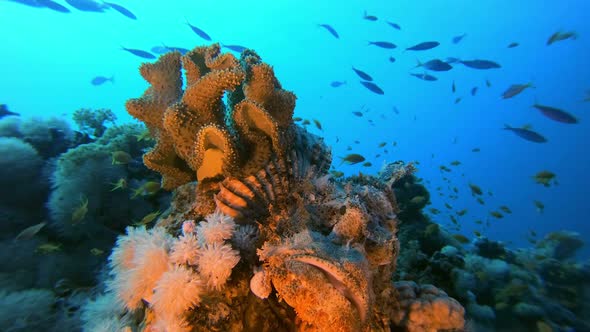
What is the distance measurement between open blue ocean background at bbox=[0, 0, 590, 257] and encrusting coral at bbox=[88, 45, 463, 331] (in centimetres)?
6405

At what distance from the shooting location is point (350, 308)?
1695 millimetres

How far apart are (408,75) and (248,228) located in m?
116

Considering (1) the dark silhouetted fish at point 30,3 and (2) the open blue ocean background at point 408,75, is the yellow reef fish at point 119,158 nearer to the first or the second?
(1) the dark silhouetted fish at point 30,3

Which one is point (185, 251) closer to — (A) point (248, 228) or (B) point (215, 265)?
(B) point (215, 265)

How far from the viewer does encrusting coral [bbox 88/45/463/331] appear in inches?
69.3

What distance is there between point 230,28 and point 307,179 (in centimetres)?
12279

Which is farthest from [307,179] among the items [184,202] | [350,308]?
[350,308]

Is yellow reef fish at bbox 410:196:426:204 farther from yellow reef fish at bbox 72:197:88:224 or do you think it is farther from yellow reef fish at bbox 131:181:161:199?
yellow reef fish at bbox 72:197:88:224

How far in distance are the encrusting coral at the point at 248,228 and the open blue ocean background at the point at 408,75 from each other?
2522 inches

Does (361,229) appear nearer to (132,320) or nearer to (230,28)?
(132,320)

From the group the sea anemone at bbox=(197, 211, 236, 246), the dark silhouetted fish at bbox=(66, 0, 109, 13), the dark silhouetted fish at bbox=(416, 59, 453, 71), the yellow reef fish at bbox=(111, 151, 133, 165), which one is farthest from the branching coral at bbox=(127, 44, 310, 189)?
the dark silhouetted fish at bbox=(66, 0, 109, 13)

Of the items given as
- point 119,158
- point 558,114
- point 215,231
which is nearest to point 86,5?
point 119,158

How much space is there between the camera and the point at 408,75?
105688mm

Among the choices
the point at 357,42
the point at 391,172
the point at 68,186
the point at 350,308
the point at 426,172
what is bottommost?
the point at 68,186
